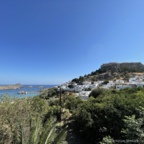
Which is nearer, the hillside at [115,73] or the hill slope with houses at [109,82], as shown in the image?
the hill slope with houses at [109,82]

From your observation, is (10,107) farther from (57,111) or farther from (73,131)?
(57,111)

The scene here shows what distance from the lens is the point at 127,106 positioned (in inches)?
253

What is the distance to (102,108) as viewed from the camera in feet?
24.7

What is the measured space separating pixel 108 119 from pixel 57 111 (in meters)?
5.26

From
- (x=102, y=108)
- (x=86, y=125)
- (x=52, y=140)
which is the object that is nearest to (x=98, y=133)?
(x=86, y=125)

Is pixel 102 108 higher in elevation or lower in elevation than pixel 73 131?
higher

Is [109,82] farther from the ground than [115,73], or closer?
closer

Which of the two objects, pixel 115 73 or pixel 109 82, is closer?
pixel 109 82

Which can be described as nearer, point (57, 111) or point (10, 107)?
point (10, 107)

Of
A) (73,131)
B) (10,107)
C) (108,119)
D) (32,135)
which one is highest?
(10,107)

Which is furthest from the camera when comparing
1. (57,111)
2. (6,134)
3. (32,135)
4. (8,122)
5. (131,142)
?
(57,111)

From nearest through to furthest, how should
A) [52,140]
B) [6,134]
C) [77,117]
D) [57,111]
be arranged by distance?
1. [52,140]
2. [6,134]
3. [77,117]
4. [57,111]

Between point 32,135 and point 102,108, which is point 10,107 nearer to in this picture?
point 32,135

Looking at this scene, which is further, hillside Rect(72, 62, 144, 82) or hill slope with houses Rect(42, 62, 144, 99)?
hillside Rect(72, 62, 144, 82)
